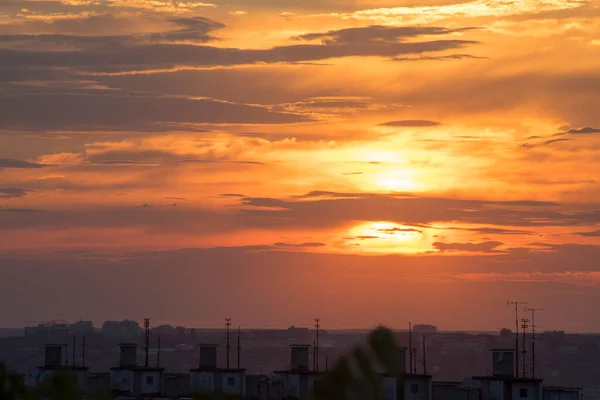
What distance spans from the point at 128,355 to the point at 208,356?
4413 millimetres

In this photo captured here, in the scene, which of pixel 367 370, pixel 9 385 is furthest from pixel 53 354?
pixel 367 370

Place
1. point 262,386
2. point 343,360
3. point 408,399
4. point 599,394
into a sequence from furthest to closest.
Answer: point 599,394 → point 262,386 → point 408,399 → point 343,360

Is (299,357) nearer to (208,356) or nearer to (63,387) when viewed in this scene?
(208,356)

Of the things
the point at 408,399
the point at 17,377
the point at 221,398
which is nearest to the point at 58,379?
Answer: the point at 221,398

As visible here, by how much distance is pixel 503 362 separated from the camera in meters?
60.2

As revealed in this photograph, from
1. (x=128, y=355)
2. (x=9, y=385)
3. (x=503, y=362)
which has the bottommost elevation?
(x=9, y=385)

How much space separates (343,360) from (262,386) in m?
51.0

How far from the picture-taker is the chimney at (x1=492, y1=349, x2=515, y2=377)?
196 ft

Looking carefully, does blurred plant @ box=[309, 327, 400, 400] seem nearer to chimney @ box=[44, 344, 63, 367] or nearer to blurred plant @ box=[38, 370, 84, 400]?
blurred plant @ box=[38, 370, 84, 400]

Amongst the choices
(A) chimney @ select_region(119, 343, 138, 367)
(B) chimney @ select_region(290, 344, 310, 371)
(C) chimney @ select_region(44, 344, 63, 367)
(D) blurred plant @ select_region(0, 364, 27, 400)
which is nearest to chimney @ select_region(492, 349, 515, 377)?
(B) chimney @ select_region(290, 344, 310, 371)

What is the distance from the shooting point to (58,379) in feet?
42.0

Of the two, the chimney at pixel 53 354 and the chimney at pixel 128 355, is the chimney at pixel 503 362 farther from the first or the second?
the chimney at pixel 53 354

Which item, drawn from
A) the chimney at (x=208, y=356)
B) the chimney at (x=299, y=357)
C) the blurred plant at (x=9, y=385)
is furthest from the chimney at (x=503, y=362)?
the blurred plant at (x=9, y=385)

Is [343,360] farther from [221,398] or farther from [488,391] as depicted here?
[488,391]
